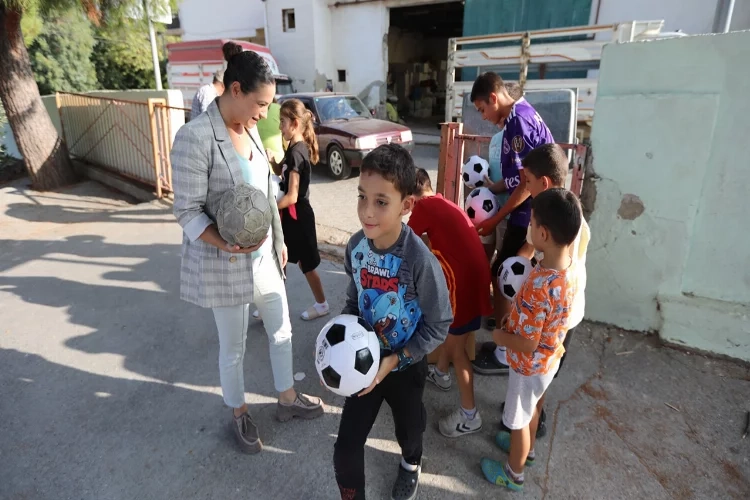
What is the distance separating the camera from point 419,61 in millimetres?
24188

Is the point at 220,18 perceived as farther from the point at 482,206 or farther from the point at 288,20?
the point at 482,206

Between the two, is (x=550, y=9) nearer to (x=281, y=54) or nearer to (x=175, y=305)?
(x=281, y=54)

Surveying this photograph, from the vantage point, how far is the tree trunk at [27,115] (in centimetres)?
859

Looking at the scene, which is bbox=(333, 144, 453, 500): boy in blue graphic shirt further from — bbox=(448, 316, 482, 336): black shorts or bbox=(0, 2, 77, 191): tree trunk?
bbox=(0, 2, 77, 191): tree trunk

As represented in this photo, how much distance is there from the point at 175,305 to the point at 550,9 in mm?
14211

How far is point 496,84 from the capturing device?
3.28 meters

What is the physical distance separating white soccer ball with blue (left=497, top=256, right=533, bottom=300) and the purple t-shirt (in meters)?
0.44

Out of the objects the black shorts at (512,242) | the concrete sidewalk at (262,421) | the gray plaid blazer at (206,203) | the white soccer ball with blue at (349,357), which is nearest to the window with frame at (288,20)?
the concrete sidewalk at (262,421)

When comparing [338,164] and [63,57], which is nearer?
[338,164]

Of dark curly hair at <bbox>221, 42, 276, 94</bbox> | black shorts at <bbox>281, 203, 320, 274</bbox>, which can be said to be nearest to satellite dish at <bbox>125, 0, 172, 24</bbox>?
black shorts at <bbox>281, 203, 320, 274</bbox>

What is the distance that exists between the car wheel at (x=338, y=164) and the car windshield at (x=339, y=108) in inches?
40.1

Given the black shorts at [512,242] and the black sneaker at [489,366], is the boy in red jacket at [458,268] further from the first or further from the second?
the black shorts at [512,242]

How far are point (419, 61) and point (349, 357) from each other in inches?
971

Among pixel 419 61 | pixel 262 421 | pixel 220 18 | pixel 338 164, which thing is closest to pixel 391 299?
pixel 262 421
